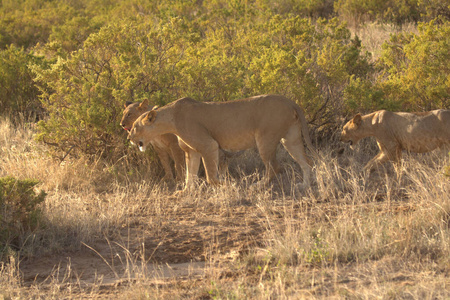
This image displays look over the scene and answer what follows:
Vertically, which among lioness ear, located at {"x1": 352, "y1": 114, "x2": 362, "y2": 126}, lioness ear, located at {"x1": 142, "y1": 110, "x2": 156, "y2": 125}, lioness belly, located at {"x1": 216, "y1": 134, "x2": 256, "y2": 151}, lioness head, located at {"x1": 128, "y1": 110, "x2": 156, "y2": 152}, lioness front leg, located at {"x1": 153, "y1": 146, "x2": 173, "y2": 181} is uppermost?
lioness ear, located at {"x1": 142, "y1": 110, "x2": 156, "y2": 125}

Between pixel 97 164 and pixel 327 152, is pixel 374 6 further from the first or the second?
pixel 97 164

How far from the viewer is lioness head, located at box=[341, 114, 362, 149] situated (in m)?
8.62

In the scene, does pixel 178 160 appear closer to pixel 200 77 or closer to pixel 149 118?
pixel 149 118

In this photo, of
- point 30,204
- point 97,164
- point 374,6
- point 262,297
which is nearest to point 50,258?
point 30,204

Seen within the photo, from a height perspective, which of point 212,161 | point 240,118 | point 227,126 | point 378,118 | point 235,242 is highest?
point 240,118

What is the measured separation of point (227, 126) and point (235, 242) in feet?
7.70

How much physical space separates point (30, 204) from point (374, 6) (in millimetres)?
16366

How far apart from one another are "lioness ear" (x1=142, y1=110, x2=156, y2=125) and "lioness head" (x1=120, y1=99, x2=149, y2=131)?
0.54m

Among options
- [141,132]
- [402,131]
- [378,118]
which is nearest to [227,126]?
[141,132]

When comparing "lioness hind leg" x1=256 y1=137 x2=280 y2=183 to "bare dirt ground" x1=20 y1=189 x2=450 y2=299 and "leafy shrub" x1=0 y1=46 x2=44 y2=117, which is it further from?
"leafy shrub" x1=0 y1=46 x2=44 y2=117

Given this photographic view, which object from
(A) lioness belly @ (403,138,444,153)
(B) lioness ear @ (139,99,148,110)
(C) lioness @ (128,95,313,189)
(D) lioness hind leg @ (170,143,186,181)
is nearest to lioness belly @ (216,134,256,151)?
(C) lioness @ (128,95,313,189)

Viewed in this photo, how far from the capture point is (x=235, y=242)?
6.21 m

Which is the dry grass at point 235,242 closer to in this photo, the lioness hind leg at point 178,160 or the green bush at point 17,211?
the green bush at point 17,211

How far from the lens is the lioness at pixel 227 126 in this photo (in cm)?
809
